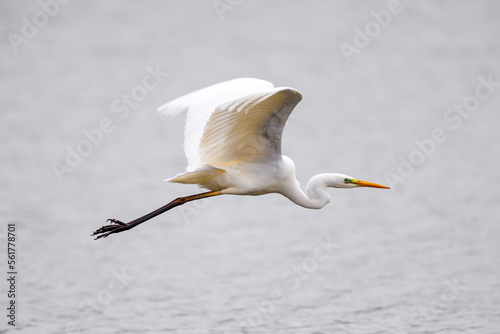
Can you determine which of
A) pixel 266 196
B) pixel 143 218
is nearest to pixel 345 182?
pixel 143 218

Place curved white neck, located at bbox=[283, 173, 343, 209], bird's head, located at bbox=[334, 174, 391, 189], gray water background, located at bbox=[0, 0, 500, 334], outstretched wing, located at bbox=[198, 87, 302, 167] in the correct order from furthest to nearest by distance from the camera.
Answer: gray water background, located at bbox=[0, 0, 500, 334] → bird's head, located at bbox=[334, 174, 391, 189] → curved white neck, located at bbox=[283, 173, 343, 209] → outstretched wing, located at bbox=[198, 87, 302, 167]

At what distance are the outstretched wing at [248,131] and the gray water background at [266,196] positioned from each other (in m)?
2.94

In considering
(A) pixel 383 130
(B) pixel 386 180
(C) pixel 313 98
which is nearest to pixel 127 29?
(C) pixel 313 98

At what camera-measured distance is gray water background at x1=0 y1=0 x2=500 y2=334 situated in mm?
11305

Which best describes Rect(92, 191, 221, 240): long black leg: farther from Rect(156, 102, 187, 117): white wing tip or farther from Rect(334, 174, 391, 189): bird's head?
Rect(334, 174, 391, 189): bird's head

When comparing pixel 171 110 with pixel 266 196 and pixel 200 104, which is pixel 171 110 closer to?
pixel 200 104

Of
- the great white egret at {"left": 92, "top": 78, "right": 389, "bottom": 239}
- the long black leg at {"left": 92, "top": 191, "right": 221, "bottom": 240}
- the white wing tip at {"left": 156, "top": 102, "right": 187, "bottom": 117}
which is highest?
the white wing tip at {"left": 156, "top": 102, "right": 187, "bottom": 117}

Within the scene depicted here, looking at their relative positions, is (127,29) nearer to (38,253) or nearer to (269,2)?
(269,2)

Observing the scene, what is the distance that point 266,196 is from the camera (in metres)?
14.7

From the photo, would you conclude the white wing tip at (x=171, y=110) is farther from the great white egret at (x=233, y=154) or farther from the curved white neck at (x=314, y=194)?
the curved white neck at (x=314, y=194)

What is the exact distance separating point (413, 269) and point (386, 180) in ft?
8.43

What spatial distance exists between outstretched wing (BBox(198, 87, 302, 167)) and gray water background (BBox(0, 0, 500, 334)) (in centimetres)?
294

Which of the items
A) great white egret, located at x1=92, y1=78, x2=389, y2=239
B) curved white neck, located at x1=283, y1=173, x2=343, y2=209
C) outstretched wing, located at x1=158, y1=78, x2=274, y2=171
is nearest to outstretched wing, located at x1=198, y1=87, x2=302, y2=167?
great white egret, located at x1=92, y1=78, x2=389, y2=239

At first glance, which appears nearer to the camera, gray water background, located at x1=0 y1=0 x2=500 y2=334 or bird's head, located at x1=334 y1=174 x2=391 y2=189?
bird's head, located at x1=334 y1=174 x2=391 y2=189
